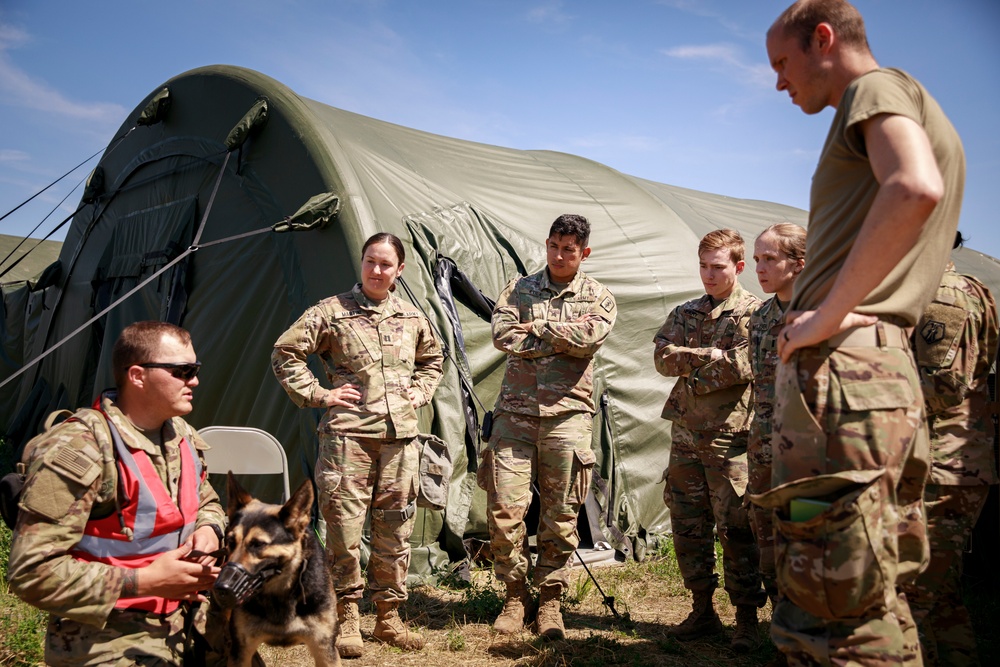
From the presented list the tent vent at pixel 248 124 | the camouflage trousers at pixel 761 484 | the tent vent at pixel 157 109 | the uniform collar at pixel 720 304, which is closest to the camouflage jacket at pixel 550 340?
the uniform collar at pixel 720 304

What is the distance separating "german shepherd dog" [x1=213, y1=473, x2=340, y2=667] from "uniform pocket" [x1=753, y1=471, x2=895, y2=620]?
177 centimetres

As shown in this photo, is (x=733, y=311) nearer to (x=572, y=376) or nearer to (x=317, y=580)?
(x=572, y=376)

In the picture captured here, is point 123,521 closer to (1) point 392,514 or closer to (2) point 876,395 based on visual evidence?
(1) point 392,514

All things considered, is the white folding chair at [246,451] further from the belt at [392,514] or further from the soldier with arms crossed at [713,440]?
the soldier with arms crossed at [713,440]

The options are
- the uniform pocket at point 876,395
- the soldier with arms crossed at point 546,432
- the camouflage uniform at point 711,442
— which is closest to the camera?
the uniform pocket at point 876,395

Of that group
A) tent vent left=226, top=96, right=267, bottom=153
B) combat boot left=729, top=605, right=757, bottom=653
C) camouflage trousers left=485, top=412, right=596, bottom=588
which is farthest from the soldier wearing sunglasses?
tent vent left=226, top=96, right=267, bottom=153

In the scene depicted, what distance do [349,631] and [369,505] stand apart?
617mm

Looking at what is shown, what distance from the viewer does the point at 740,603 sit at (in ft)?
12.9

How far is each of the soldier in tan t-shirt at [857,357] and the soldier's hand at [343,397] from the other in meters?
2.39

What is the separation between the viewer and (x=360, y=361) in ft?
13.2

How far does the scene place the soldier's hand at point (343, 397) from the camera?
3.90 meters

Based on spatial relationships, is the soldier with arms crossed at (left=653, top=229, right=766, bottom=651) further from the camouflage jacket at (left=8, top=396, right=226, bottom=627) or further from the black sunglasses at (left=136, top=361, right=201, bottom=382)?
the camouflage jacket at (left=8, top=396, right=226, bottom=627)

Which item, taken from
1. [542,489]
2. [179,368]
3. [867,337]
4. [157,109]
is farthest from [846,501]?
[157,109]

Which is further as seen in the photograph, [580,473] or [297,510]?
[580,473]
